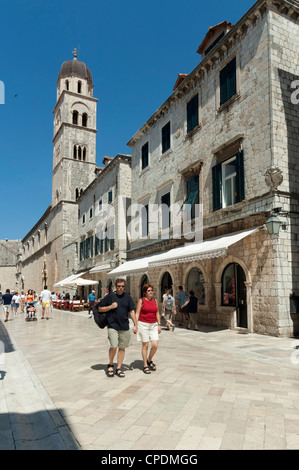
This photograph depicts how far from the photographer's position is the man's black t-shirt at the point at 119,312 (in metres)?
5.66

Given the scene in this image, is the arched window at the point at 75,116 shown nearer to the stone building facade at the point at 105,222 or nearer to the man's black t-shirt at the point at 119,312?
the stone building facade at the point at 105,222

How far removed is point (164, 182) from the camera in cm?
1652

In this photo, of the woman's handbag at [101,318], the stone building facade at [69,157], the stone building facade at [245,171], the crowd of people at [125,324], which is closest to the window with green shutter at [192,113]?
the stone building facade at [245,171]

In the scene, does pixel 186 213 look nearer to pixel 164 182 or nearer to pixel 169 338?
pixel 164 182

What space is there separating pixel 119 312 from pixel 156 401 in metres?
1.76

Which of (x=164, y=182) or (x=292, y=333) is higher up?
(x=164, y=182)

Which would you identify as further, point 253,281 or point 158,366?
point 253,281

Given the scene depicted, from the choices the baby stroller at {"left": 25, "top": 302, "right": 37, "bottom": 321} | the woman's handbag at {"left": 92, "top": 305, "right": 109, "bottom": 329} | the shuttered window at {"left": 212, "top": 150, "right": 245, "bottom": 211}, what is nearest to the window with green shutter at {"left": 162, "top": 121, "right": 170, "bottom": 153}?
the shuttered window at {"left": 212, "top": 150, "right": 245, "bottom": 211}

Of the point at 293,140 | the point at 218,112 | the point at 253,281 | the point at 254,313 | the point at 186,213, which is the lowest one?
the point at 254,313

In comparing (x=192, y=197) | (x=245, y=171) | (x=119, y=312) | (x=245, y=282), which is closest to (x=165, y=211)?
(x=192, y=197)

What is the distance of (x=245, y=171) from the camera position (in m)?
11.0

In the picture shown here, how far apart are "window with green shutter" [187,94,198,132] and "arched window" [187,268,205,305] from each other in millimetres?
6150

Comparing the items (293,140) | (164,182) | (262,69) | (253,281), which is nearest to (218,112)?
(262,69)
